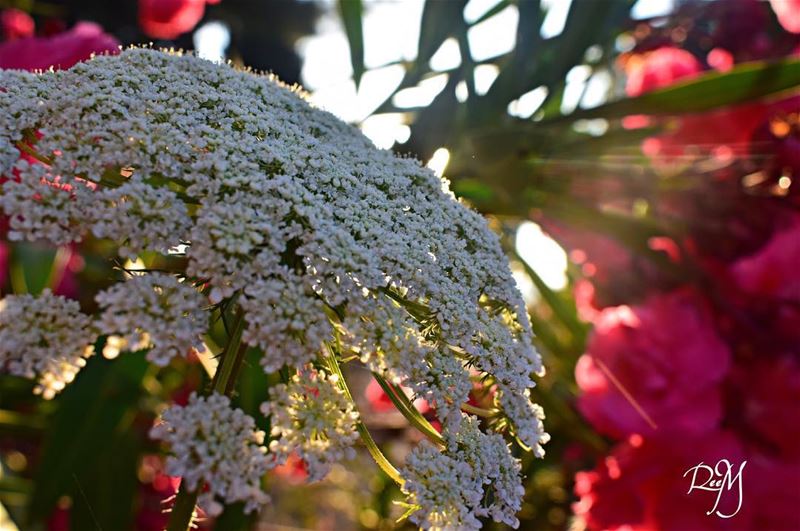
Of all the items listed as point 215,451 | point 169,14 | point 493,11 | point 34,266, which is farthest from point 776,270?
point 169,14

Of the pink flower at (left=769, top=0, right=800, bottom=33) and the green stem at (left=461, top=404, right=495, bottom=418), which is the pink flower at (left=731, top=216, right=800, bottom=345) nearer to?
the pink flower at (left=769, top=0, right=800, bottom=33)

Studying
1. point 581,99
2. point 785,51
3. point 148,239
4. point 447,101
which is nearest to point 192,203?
point 148,239

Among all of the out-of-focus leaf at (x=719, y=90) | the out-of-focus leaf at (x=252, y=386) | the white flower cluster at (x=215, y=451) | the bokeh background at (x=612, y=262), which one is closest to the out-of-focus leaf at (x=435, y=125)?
the bokeh background at (x=612, y=262)

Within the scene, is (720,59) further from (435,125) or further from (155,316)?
(155,316)

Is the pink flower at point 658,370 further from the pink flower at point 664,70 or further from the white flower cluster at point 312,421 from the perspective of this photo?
the white flower cluster at point 312,421

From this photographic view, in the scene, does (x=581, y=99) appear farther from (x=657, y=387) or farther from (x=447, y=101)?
(x=657, y=387)

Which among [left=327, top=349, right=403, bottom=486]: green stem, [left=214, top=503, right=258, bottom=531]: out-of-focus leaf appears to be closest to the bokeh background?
[left=214, top=503, right=258, bottom=531]: out-of-focus leaf
